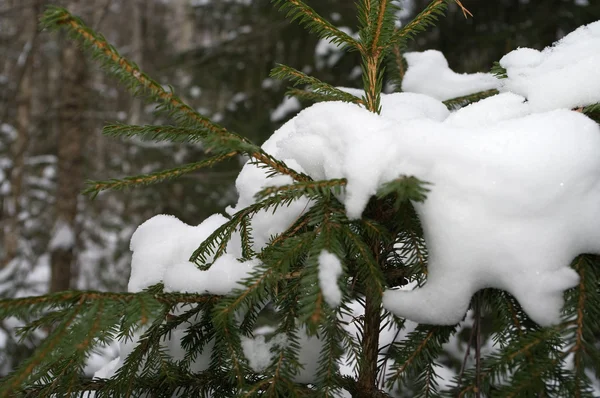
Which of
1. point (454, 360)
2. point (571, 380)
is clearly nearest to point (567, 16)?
point (454, 360)

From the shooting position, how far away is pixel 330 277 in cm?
76

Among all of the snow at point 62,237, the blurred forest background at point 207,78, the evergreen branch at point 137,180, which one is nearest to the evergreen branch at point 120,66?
the evergreen branch at point 137,180

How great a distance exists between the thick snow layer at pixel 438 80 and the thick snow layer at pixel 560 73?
309mm

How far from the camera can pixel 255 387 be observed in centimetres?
84

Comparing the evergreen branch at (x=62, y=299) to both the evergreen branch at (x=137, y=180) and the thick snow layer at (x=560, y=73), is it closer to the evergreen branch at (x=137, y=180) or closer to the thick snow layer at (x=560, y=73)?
the evergreen branch at (x=137, y=180)

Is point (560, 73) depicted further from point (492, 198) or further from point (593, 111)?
point (492, 198)

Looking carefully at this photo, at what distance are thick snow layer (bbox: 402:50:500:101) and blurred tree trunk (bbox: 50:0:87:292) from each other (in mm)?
4129

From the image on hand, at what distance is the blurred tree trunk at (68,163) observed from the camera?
455 cm

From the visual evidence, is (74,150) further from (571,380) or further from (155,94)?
(571,380)

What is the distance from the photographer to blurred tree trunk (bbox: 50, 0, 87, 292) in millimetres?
4551

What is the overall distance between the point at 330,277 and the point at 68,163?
15.3ft

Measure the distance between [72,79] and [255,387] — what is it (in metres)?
4.70

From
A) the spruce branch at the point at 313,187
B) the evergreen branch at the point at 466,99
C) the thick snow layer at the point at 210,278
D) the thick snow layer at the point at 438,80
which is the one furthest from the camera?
the thick snow layer at the point at 438,80

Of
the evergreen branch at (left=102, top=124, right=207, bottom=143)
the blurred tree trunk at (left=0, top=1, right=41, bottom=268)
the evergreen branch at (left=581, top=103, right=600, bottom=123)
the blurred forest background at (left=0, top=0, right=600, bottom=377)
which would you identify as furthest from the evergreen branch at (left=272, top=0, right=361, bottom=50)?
the blurred tree trunk at (left=0, top=1, right=41, bottom=268)
